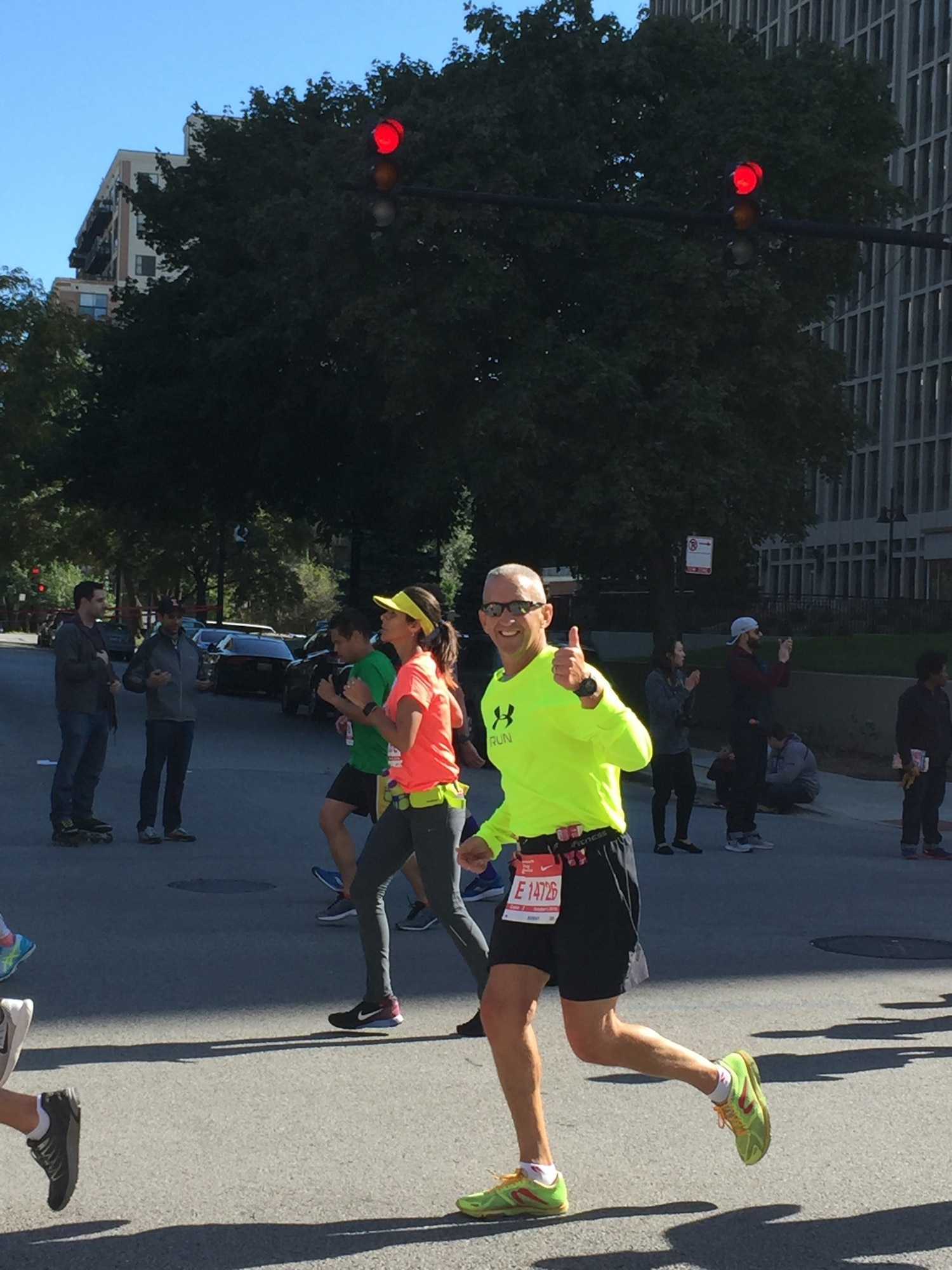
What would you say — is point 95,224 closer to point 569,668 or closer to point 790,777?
point 790,777

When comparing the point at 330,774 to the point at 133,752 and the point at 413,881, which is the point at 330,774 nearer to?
the point at 133,752

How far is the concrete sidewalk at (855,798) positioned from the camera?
18.8m

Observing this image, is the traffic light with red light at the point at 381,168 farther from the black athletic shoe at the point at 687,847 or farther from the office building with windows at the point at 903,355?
the office building with windows at the point at 903,355

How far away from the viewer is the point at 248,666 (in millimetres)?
37438

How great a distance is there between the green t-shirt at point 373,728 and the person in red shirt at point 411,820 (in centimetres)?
154

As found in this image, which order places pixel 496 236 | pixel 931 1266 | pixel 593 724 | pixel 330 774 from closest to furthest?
pixel 931 1266, pixel 593 724, pixel 330 774, pixel 496 236

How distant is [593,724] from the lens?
191 inches

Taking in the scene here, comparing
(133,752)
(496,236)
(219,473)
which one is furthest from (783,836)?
(219,473)

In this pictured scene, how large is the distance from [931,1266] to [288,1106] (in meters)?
2.41

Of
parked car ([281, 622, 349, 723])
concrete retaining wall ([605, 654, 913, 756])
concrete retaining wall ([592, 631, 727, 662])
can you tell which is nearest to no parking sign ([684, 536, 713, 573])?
concrete retaining wall ([605, 654, 913, 756])

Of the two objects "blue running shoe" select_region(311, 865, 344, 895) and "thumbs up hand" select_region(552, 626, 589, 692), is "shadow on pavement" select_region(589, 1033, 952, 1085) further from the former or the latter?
"blue running shoe" select_region(311, 865, 344, 895)

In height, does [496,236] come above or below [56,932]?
above

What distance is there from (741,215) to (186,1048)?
30.3 ft

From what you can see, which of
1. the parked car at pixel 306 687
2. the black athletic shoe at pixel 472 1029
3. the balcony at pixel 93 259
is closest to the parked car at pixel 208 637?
the parked car at pixel 306 687
